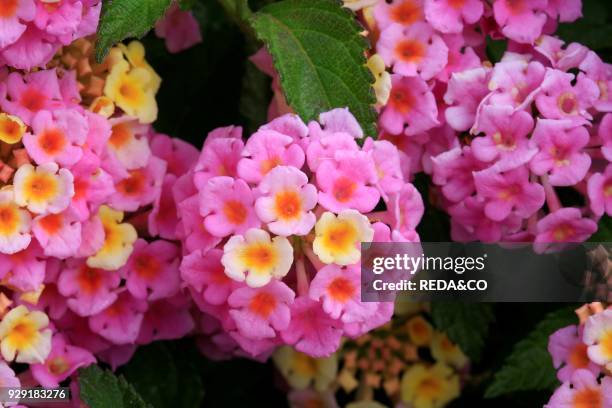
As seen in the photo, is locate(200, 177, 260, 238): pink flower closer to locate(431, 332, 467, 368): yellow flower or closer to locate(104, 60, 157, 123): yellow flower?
locate(104, 60, 157, 123): yellow flower

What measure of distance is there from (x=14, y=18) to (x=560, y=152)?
A: 58 cm

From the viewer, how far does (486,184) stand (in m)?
1.19

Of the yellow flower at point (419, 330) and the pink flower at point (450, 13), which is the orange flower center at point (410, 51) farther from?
the yellow flower at point (419, 330)

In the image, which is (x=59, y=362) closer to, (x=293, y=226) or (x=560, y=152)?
(x=293, y=226)

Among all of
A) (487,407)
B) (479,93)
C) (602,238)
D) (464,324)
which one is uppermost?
(479,93)

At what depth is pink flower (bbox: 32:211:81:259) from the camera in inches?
44.8

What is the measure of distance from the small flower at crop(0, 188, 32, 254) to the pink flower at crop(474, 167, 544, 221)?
0.47m

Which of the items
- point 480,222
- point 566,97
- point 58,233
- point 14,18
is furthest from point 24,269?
point 566,97

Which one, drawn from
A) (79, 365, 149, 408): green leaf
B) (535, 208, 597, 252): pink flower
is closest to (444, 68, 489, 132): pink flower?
(535, 208, 597, 252): pink flower

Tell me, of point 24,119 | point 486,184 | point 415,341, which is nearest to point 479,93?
point 486,184

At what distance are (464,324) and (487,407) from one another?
6.1 inches

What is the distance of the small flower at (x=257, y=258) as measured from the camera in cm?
109

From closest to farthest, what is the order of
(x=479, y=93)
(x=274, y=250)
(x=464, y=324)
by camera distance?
(x=274, y=250) < (x=479, y=93) < (x=464, y=324)

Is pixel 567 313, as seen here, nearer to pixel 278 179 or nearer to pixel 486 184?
pixel 486 184
